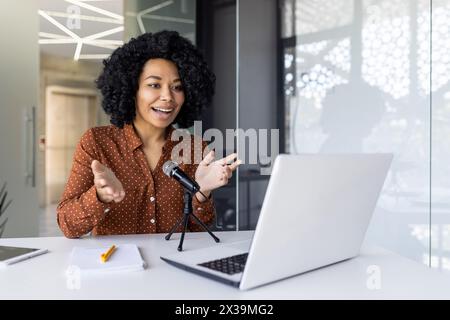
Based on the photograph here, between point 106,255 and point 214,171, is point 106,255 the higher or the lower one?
the lower one

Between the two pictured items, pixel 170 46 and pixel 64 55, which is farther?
pixel 64 55

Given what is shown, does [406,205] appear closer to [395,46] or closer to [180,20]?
[395,46]

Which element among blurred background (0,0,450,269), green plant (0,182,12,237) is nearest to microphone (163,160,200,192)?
blurred background (0,0,450,269)

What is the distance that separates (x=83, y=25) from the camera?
352 cm

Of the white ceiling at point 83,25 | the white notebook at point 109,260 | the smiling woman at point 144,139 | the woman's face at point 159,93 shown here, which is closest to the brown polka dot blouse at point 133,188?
the smiling woman at point 144,139

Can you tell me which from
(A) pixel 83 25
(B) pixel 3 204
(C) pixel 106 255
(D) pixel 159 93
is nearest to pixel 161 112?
(D) pixel 159 93

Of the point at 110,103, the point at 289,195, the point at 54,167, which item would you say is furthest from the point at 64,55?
the point at 54,167

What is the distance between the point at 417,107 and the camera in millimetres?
2938

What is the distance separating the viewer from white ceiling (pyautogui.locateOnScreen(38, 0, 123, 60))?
3.50 meters

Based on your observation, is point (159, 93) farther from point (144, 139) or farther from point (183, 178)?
point (183, 178)

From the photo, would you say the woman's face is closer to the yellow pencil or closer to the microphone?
the microphone

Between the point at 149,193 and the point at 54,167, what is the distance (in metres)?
6.79

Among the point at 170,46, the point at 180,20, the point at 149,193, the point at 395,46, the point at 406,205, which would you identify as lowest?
the point at 406,205

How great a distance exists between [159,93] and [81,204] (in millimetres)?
583
